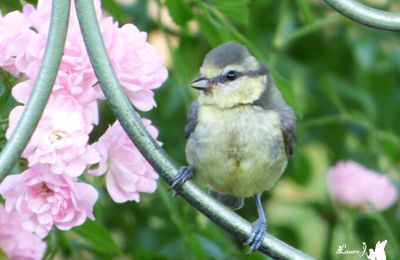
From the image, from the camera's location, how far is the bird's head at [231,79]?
5.57 feet

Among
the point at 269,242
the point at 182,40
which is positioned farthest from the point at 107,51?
the point at 182,40

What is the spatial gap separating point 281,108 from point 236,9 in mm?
268

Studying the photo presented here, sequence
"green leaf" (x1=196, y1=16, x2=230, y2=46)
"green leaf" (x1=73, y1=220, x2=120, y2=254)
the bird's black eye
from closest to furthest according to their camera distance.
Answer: "green leaf" (x1=73, y1=220, x2=120, y2=254) < "green leaf" (x1=196, y1=16, x2=230, y2=46) < the bird's black eye

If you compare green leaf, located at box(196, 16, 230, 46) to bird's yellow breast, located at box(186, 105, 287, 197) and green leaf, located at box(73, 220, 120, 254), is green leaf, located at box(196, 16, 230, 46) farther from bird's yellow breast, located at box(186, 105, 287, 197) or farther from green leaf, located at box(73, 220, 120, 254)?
green leaf, located at box(73, 220, 120, 254)

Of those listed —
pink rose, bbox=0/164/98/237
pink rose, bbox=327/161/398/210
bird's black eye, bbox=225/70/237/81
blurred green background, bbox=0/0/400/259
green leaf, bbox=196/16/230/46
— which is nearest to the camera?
pink rose, bbox=0/164/98/237

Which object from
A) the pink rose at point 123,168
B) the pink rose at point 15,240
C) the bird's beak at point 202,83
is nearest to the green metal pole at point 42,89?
the pink rose at point 123,168

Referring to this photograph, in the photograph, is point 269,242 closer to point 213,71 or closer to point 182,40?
point 213,71

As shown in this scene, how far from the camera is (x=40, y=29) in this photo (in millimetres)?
1252

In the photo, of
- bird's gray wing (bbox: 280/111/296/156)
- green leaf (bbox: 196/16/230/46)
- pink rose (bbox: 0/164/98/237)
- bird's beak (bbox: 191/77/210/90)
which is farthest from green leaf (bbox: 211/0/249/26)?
pink rose (bbox: 0/164/98/237)

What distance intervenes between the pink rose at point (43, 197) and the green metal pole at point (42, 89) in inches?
2.8

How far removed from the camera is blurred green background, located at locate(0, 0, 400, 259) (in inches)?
89.7

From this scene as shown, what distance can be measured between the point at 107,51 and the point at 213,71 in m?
0.51

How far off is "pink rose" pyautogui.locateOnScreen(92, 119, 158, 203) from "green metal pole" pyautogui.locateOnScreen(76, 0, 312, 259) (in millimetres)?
85

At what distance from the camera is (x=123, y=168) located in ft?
4.17
